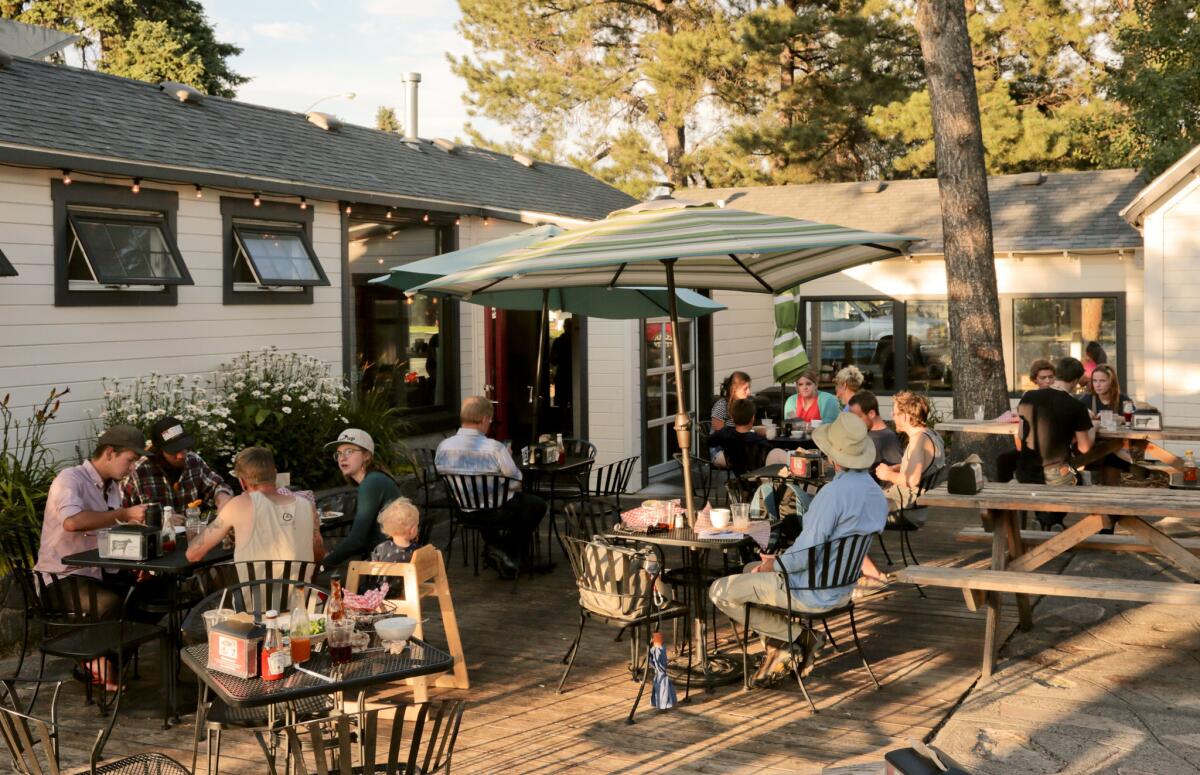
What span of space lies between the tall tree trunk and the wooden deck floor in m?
5.08

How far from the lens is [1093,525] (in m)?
6.32

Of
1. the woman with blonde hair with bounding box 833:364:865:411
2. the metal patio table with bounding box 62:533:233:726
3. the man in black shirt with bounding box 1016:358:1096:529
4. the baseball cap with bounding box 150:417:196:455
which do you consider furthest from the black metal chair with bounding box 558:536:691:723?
the woman with blonde hair with bounding box 833:364:865:411

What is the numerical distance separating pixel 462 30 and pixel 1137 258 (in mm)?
19220

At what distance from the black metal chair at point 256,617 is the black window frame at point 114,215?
3.67 metres

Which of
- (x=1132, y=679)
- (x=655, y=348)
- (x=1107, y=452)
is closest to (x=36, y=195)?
(x=655, y=348)

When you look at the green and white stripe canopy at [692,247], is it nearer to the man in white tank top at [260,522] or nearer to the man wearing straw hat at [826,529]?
the man wearing straw hat at [826,529]

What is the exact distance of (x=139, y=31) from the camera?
961 inches

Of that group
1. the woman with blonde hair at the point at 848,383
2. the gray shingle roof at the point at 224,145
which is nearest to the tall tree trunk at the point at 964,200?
the woman with blonde hair at the point at 848,383

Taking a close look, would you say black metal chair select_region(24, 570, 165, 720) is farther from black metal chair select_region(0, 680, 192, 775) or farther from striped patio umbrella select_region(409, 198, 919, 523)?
striped patio umbrella select_region(409, 198, 919, 523)

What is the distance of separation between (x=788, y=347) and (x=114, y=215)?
7.35m

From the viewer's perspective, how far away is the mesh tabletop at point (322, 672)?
386 cm

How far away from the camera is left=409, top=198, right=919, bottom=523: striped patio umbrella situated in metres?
5.59

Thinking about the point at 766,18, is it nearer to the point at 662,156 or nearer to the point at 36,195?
the point at 662,156

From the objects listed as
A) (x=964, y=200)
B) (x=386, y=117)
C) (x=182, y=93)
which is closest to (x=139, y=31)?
(x=182, y=93)
